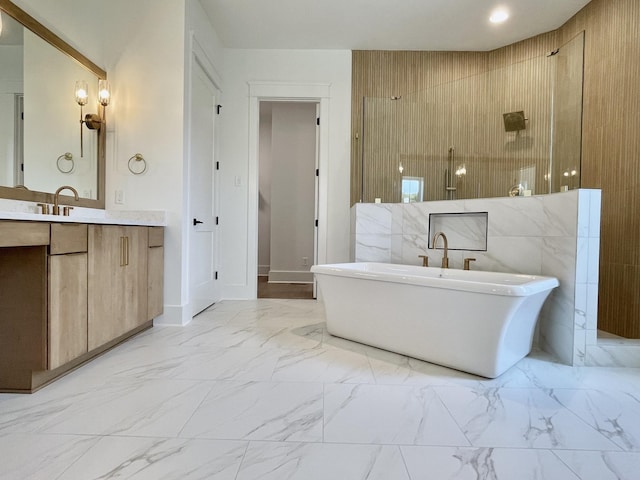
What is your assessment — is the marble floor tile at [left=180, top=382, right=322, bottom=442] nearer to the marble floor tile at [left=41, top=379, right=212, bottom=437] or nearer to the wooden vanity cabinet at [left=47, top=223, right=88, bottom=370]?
the marble floor tile at [left=41, top=379, right=212, bottom=437]

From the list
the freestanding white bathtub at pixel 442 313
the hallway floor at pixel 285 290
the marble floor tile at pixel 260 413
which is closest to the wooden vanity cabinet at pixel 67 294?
the marble floor tile at pixel 260 413

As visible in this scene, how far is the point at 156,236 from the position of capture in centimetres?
263

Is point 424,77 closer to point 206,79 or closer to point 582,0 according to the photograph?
point 582,0

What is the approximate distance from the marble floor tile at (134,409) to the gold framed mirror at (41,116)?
4.03 feet

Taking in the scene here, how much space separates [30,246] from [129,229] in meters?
0.70

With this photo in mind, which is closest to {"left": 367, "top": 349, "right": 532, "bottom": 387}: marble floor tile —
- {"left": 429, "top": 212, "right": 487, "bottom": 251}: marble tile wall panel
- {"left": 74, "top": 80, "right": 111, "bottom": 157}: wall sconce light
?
{"left": 429, "top": 212, "right": 487, "bottom": 251}: marble tile wall panel

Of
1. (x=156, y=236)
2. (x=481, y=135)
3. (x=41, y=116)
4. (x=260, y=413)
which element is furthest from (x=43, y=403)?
(x=481, y=135)

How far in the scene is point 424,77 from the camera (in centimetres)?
389

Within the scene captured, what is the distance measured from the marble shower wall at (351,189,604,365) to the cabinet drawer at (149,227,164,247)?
1718mm

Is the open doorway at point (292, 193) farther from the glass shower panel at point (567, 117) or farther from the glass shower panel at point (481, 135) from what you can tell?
the glass shower panel at point (567, 117)

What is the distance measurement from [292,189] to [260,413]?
4065mm

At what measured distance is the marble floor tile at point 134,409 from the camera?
1.33 m

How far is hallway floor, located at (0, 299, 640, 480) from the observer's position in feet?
3.69

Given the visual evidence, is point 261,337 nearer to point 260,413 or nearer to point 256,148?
Answer: point 260,413
